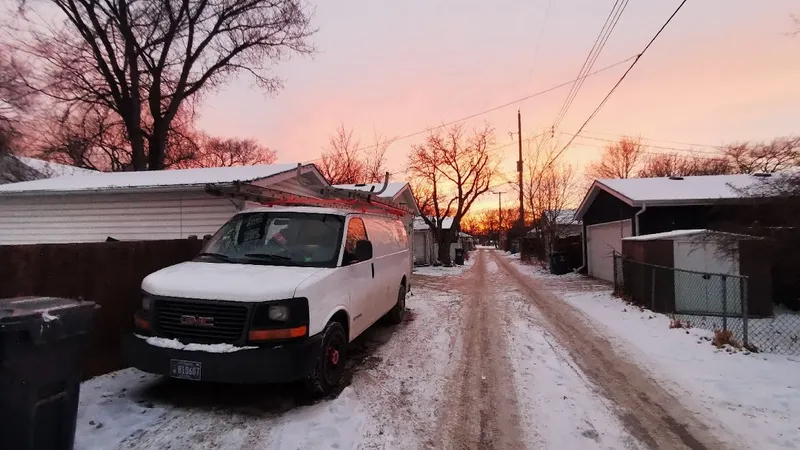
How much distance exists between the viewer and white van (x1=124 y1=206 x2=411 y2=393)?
13.9 ft

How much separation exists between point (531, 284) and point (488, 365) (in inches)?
454

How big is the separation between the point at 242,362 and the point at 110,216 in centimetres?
863

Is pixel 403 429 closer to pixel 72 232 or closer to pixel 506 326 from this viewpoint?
pixel 506 326

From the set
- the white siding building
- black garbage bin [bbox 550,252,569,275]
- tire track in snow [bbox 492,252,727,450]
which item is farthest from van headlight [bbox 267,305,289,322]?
black garbage bin [bbox 550,252,569,275]

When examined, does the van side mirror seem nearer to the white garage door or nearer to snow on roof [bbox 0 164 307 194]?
snow on roof [bbox 0 164 307 194]

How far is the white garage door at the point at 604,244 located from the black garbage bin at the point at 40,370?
16399 millimetres

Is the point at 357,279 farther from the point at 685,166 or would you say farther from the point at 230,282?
the point at 685,166

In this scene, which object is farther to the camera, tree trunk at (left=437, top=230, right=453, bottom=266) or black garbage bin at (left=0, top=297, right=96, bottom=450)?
tree trunk at (left=437, top=230, right=453, bottom=266)

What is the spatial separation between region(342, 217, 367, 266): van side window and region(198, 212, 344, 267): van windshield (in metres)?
0.13

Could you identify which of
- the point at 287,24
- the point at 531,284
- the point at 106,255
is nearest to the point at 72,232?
the point at 106,255

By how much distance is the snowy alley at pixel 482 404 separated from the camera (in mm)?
3984

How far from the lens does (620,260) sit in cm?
1328

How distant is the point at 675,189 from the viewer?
54.2ft

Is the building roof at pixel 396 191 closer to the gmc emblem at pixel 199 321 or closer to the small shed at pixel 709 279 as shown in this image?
the small shed at pixel 709 279
